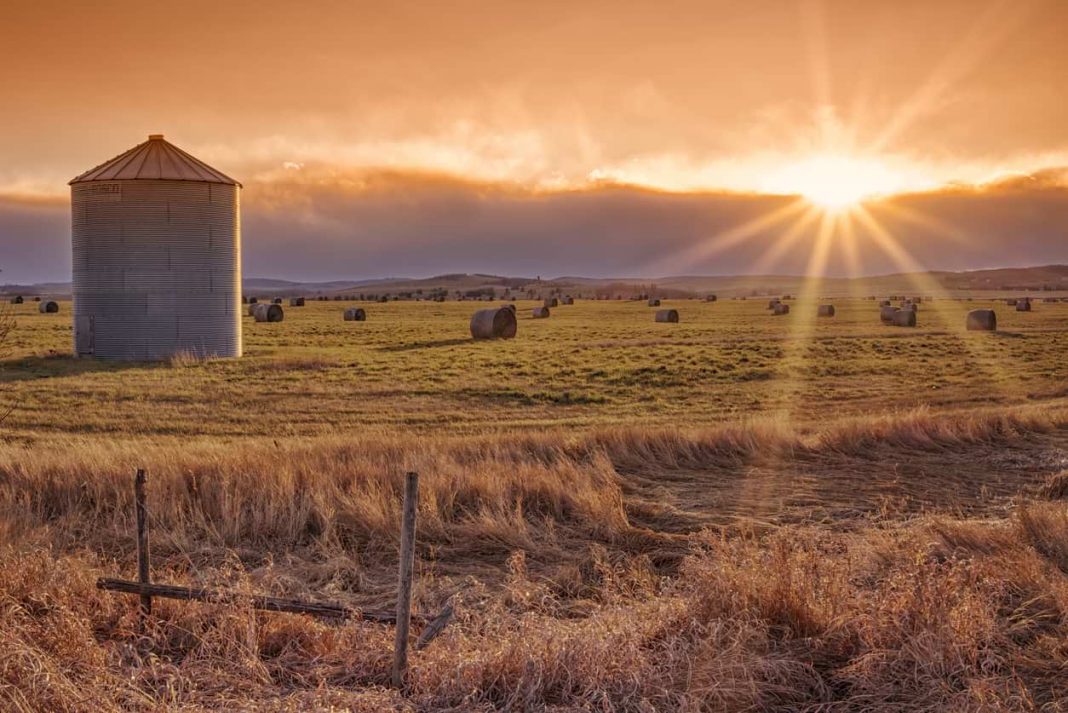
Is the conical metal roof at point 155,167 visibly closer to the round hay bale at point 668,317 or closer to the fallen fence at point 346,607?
the fallen fence at point 346,607

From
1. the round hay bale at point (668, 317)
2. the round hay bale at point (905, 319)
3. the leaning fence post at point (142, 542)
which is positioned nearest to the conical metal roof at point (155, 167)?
the leaning fence post at point (142, 542)


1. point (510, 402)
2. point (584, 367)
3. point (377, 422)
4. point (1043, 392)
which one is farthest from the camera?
point (584, 367)

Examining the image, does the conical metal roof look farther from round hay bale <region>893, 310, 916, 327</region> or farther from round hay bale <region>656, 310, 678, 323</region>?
round hay bale <region>893, 310, 916, 327</region>

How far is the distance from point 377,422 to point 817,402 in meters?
9.91

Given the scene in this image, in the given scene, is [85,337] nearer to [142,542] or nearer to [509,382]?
[509,382]

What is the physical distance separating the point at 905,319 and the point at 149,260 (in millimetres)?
36463

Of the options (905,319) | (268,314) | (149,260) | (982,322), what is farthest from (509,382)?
(268,314)

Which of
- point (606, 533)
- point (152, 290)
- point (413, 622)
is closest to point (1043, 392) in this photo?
point (606, 533)

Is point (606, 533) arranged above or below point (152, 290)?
below

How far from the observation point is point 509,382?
77.3ft

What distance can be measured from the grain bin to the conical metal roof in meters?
0.04

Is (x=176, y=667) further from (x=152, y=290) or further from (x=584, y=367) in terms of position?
(x=152, y=290)

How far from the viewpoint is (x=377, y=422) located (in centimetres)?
1764

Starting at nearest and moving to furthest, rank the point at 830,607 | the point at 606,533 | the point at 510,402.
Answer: the point at 830,607
the point at 606,533
the point at 510,402
